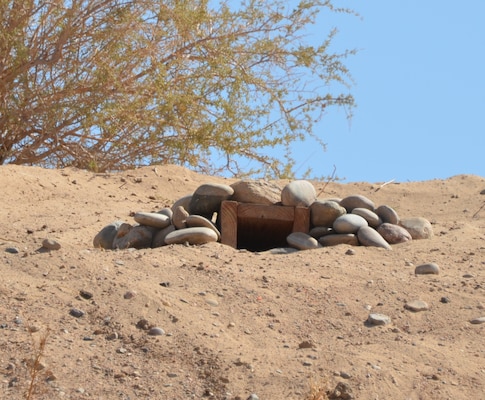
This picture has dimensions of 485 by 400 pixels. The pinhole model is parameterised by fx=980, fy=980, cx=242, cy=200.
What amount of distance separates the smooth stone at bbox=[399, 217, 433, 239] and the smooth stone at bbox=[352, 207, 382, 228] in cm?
20

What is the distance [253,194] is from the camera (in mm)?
6047

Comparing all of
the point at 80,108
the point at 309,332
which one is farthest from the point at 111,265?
the point at 80,108

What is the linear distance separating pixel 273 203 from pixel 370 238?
0.69 m

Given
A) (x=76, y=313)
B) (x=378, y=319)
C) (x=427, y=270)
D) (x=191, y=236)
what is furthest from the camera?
(x=191, y=236)

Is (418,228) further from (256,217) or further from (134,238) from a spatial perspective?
(134,238)

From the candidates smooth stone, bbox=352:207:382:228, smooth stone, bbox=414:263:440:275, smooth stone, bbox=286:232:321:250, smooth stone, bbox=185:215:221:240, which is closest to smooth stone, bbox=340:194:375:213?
smooth stone, bbox=352:207:382:228

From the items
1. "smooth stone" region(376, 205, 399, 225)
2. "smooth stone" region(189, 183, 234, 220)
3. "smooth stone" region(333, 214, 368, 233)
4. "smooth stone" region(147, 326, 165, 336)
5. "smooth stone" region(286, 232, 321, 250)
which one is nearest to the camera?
"smooth stone" region(147, 326, 165, 336)

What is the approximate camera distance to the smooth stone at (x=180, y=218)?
5.81m

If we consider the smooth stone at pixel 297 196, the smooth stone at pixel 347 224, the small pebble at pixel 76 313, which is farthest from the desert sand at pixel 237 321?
the smooth stone at pixel 297 196

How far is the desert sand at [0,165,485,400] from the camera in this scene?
12.5ft

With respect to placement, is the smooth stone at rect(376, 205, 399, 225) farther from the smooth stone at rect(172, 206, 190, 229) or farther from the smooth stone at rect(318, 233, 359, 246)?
the smooth stone at rect(172, 206, 190, 229)

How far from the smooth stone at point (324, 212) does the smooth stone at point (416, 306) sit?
1.35 metres

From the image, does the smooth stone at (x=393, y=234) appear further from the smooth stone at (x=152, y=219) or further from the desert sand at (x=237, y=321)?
the smooth stone at (x=152, y=219)

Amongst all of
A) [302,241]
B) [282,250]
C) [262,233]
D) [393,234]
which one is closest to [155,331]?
[282,250]
